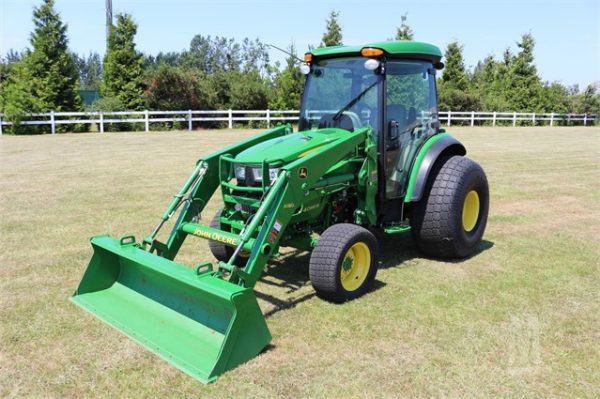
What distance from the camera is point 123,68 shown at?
26.2 m

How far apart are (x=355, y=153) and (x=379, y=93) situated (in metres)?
0.64

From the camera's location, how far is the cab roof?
5195 millimetres

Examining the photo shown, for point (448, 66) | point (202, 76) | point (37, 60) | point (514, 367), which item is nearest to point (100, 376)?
point (514, 367)

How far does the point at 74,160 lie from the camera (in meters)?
13.6

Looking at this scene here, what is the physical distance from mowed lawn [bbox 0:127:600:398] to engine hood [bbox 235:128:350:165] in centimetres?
125

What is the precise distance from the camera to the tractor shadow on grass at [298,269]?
4.77 m

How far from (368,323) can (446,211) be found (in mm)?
1881

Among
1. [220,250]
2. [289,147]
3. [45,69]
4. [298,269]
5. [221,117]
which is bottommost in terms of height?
[298,269]

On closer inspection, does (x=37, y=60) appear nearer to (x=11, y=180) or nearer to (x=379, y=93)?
(x=11, y=180)

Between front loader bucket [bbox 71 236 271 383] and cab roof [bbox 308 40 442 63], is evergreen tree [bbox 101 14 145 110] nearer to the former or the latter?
cab roof [bbox 308 40 442 63]
